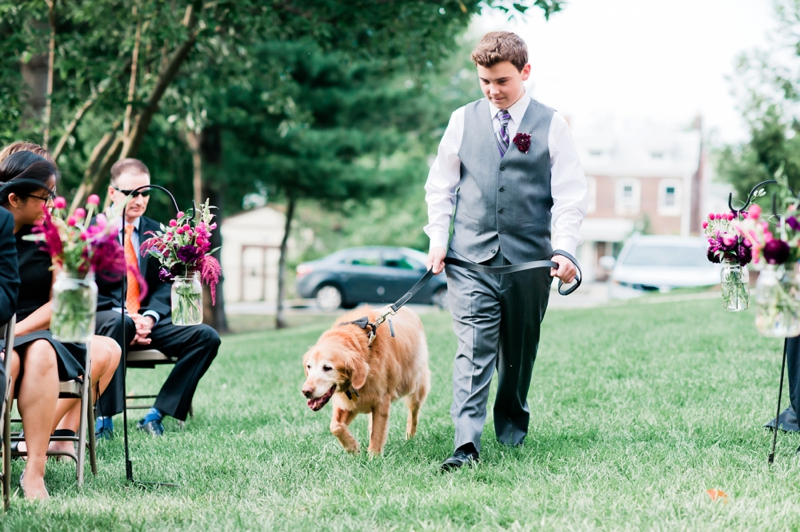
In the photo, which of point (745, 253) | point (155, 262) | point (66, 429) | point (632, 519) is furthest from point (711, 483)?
point (155, 262)

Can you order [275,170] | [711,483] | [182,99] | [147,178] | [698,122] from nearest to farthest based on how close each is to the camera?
[711,483] < [147,178] < [182,99] < [275,170] < [698,122]

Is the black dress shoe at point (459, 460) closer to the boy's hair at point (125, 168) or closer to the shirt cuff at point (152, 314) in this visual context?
the shirt cuff at point (152, 314)

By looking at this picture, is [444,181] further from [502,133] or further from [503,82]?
[503,82]

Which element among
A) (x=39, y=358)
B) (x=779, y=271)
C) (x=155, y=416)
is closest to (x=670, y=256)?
(x=155, y=416)

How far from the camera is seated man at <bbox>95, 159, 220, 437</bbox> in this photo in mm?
5137

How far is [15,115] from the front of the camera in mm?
8828

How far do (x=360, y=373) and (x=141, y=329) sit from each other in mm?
1764

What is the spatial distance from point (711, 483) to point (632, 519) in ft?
2.35

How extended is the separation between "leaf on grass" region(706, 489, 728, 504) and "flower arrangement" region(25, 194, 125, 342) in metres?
2.53

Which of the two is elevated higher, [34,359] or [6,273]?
[6,273]

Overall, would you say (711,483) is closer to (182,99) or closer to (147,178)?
(147,178)

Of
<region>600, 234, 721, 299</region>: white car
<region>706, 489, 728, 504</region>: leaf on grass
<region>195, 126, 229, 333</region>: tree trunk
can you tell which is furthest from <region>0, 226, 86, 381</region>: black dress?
<region>600, 234, 721, 299</region>: white car

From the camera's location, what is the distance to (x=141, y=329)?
16.9 feet

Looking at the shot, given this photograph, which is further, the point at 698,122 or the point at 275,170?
the point at 698,122
